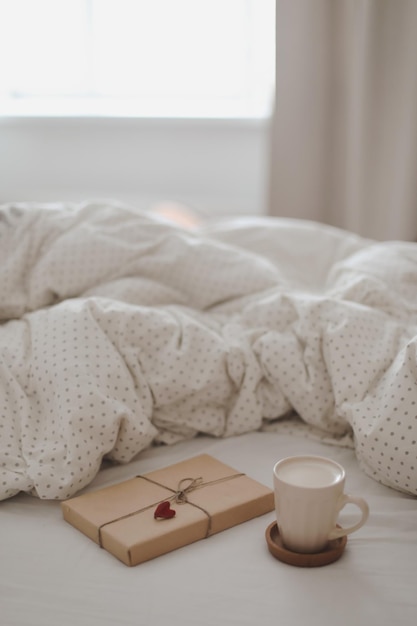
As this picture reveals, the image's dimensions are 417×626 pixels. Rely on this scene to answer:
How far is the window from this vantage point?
2850mm

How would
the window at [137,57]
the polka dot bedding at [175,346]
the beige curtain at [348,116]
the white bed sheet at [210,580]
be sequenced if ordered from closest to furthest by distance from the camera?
Result: the white bed sheet at [210,580] → the polka dot bedding at [175,346] → the beige curtain at [348,116] → the window at [137,57]

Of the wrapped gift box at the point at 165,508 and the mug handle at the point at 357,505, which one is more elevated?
the mug handle at the point at 357,505

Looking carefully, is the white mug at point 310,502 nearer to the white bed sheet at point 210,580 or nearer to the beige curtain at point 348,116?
the white bed sheet at point 210,580

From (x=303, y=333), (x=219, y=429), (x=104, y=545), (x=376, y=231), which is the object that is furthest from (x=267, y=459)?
(x=376, y=231)

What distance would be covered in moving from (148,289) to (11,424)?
39cm

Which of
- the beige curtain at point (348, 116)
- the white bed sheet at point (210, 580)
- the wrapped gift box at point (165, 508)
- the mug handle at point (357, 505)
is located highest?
the beige curtain at point (348, 116)

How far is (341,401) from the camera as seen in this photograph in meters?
1.17

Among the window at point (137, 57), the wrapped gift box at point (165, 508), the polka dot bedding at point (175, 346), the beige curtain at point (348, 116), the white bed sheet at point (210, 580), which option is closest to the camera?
the white bed sheet at point (210, 580)

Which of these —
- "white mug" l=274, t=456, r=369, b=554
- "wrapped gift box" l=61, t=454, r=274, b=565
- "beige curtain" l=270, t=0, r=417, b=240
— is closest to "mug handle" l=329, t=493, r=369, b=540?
"white mug" l=274, t=456, r=369, b=554

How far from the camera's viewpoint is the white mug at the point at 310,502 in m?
0.88

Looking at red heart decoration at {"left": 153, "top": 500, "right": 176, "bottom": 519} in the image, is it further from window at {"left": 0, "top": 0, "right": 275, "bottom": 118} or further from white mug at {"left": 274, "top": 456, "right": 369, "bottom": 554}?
window at {"left": 0, "top": 0, "right": 275, "bottom": 118}

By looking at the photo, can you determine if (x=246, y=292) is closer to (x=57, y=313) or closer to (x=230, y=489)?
(x=57, y=313)

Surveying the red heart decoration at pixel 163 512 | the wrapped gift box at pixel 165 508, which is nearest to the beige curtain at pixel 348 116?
the wrapped gift box at pixel 165 508

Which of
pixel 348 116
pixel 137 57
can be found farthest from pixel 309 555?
pixel 137 57
